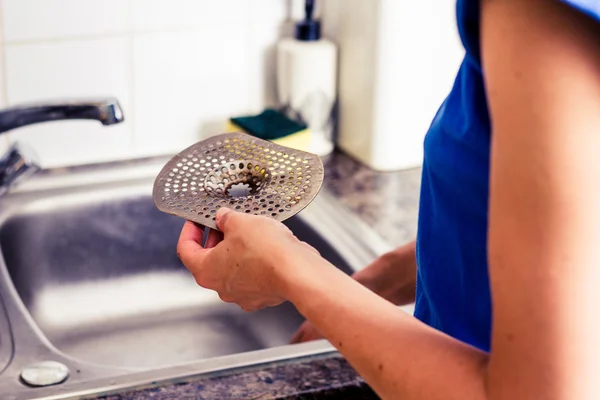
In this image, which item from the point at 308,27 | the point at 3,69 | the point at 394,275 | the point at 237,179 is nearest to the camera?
the point at 237,179

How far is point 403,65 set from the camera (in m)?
1.20

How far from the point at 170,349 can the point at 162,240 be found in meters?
0.17

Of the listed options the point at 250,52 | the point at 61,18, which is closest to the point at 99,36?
the point at 61,18

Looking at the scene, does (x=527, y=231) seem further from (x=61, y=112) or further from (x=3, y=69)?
(x=3, y=69)

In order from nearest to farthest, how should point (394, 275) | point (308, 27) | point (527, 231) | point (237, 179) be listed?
point (527, 231) < point (237, 179) < point (394, 275) < point (308, 27)

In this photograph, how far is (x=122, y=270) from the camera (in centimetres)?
121

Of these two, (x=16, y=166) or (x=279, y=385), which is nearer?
(x=279, y=385)

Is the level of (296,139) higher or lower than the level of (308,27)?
lower

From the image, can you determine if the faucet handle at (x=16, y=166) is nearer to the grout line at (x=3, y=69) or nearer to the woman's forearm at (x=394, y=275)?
the grout line at (x=3, y=69)

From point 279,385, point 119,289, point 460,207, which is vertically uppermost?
point 460,207

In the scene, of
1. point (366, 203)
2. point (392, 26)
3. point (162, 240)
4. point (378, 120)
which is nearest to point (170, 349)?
point (162, 240)

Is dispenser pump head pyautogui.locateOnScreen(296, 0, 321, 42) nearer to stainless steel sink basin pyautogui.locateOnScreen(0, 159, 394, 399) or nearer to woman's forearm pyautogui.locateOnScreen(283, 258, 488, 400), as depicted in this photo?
stainless steel sink basin pyautogui.locateOnScreen(0, 159, 394, 399)

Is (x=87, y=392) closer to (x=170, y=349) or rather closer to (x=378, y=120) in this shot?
(x=170, y=349)

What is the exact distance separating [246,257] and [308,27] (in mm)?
741
